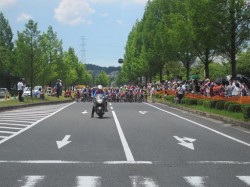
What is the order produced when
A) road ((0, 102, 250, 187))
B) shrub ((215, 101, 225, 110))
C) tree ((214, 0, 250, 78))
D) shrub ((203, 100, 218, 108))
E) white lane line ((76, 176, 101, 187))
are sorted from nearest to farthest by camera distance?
Answer: white lane line ((76, 176, 101, 187)) → road ((0, 102, 250, 187)) → shrub ((215, 101, 225, 110)) → shrub ((203, 100, 218, 108)) → tree ((214, 0, 250, 78))

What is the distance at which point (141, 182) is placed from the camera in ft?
23.9

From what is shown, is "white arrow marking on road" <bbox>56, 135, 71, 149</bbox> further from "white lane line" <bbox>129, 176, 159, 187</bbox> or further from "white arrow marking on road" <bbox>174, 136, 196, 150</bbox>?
"white lane line" <bbox>129, 176, 159, 187</bbox>

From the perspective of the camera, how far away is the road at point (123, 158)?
24.4 ft

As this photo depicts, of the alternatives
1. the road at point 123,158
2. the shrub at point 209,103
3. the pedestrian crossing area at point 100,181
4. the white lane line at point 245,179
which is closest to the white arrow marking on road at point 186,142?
the road at point 123,158

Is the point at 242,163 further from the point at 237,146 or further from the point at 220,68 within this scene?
the point at 220,68

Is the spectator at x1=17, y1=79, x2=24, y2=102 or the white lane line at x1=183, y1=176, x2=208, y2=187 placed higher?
the spectator at x1=17, y1=79, x2=24, y2=102

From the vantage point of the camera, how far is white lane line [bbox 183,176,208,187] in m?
7.18

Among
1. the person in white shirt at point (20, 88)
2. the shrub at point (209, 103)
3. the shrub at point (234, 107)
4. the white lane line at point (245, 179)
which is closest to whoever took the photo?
the white lane line at point (245, 179)

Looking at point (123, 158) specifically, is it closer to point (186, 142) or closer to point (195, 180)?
point (195, 180)

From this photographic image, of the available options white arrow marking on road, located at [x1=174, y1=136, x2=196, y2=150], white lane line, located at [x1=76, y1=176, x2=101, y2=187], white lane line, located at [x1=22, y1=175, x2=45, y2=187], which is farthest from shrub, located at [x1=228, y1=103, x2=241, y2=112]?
white lane line, located at [x1=22, y1=175, x2=45, y2=187]

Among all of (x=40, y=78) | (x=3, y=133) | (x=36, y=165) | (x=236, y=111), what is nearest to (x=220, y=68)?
(x=40, y=78)

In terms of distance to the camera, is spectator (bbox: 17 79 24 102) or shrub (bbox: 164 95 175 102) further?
shrub (bbox: 164 95 175 102)

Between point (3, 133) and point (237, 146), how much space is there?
7.28 metres

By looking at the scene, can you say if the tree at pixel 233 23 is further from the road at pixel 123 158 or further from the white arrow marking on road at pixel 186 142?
the white arrow marking on road at pixel 186 142
